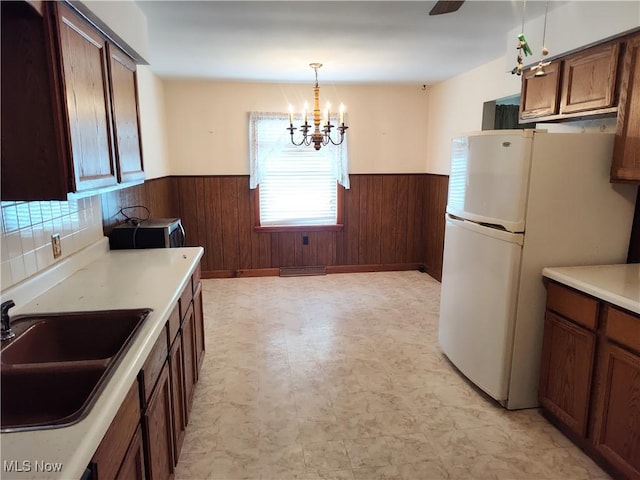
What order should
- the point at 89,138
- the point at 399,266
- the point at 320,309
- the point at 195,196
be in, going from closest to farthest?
the point at 89,138 < the point at 320,309 < the point at 195,196 < the point at 399,266

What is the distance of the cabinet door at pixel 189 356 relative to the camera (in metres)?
2.18

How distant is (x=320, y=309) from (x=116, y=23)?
2929mm

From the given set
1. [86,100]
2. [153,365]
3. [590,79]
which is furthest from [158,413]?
[590,79]

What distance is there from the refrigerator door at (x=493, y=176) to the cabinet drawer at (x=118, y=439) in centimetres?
201

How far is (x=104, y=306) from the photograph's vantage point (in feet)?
5.57

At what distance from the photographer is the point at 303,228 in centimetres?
525

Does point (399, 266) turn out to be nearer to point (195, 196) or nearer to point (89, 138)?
point (195, 196)

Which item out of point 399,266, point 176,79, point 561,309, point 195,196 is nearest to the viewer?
point 561,309

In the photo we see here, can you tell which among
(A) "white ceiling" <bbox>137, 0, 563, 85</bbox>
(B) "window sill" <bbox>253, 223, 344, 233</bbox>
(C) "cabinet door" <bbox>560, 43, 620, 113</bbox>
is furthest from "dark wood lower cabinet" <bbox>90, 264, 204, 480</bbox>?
(B) "window sill" <bbox>253, 223, 344, 233</bbox>

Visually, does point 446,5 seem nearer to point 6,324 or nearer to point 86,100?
point 86,100

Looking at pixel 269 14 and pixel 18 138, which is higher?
pixel 269 14

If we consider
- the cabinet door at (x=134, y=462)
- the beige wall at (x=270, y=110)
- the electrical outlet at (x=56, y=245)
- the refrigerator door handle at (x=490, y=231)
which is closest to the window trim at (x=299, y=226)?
the beige wall at (x=270, y=110)

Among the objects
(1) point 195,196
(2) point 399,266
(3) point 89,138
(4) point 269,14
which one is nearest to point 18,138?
(3) point 89,138
